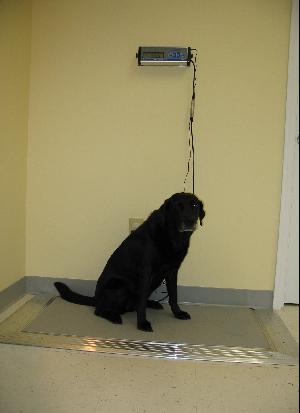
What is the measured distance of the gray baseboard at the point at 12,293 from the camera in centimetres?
163

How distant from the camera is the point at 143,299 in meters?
1.42

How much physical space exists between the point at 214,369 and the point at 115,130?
1281 millimetres

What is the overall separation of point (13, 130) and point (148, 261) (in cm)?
99

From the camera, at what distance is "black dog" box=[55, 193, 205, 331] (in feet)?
4.68

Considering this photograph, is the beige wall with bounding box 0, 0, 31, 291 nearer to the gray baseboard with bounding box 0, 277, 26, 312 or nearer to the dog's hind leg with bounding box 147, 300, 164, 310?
the gray baseboard with bounding box 0, 277, 26, 312

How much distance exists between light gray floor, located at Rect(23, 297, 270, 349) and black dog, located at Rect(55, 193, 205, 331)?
54 mm

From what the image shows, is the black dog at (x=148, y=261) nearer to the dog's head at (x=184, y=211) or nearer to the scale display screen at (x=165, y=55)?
the dog's head at (x=184, y=211)

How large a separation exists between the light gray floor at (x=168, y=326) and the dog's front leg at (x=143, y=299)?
3 cm

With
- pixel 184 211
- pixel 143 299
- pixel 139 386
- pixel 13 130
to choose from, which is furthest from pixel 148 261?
pixel 13 130

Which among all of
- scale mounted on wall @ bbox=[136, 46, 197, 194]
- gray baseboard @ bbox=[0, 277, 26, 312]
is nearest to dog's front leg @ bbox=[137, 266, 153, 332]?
gray baseboard @ bbox=[0, 277, 26, 312]

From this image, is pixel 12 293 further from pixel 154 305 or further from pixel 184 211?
pixel 184 211

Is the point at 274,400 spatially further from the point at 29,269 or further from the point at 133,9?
the point at 133,9

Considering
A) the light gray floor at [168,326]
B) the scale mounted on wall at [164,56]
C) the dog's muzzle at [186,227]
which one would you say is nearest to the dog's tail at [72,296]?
the light gray floor at [168,326]

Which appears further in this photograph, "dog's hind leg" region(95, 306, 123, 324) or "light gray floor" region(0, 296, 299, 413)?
"dog's hind leg" region(95, 306, 123, 324)
